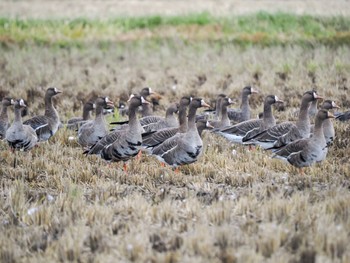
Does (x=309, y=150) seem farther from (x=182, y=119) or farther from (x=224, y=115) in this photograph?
(x=224, y=115)

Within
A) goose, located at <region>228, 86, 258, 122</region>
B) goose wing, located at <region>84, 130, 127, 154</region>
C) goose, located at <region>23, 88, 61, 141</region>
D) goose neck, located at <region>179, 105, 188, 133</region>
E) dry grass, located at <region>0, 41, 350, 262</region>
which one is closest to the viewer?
dry grass, located at <region>0, 41, 350, 262</region>

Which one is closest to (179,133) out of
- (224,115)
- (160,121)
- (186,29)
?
(160,121)

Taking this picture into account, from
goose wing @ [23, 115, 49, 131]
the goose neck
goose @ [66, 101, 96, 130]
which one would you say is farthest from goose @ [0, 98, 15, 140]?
the goose neck

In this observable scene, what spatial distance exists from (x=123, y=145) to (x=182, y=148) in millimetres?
1062

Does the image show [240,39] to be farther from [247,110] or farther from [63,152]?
[63,152]

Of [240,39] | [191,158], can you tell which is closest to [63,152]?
[191,158]

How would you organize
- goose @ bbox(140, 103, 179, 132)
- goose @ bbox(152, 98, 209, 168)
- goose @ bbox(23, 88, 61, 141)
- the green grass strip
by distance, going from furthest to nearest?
the green grass strip, goose @ bbox(140, 103, 179, 132), goose @ bbox(23, 88, 61, 141), goose @ bbox(152, 98, 209, 168)

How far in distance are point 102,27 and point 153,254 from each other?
22658 mm

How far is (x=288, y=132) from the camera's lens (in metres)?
11.8

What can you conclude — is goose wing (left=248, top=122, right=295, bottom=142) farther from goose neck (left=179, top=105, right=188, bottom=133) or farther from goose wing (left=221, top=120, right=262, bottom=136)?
goose neck (left=179, top=105, right=188, bottom=133)

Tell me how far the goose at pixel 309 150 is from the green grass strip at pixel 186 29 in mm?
13269

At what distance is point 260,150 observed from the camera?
1233cm

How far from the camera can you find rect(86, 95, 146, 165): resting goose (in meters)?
10.8

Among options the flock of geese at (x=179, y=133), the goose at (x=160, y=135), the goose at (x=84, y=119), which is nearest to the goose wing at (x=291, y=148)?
the flock of geese at (x=179, y=133)
